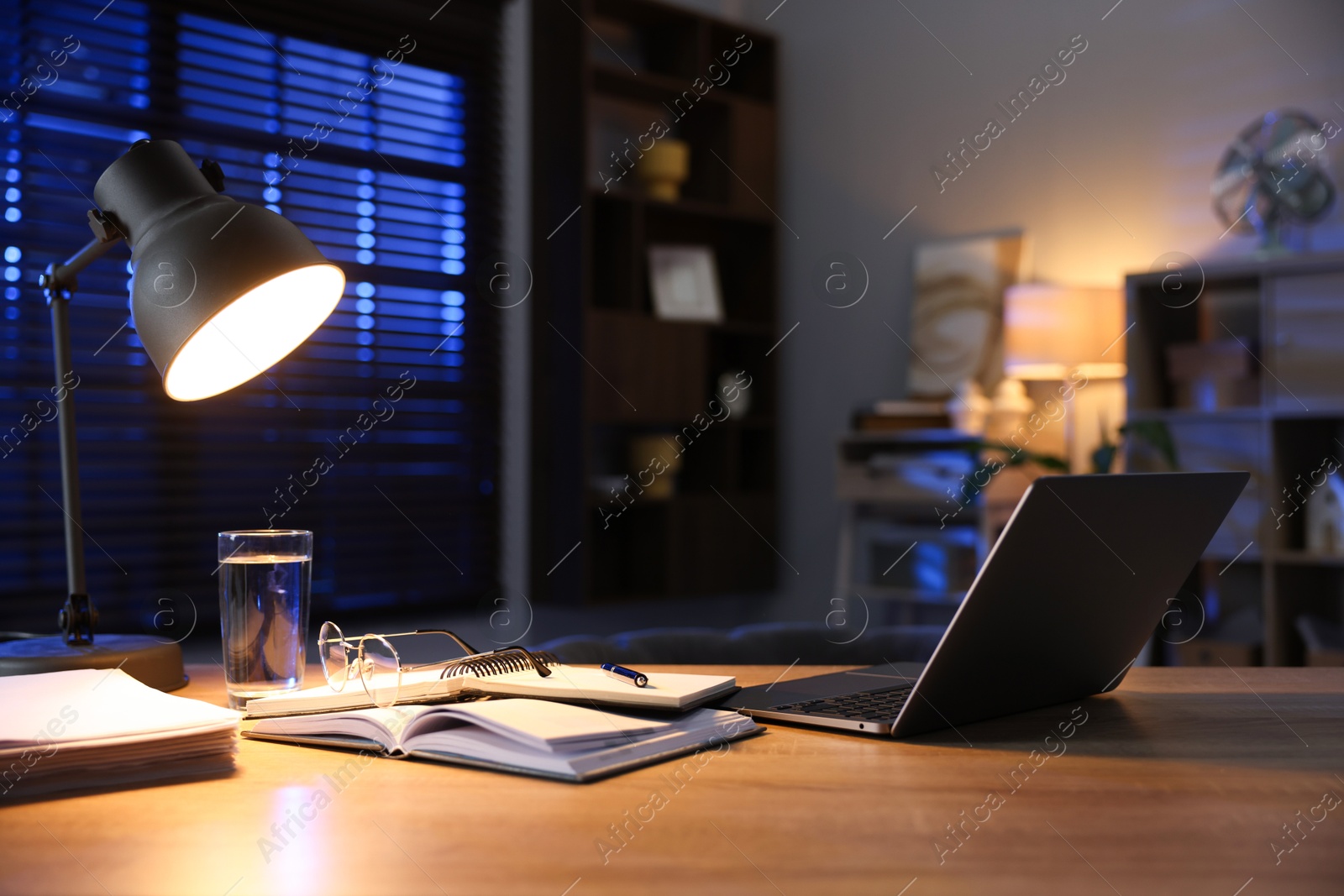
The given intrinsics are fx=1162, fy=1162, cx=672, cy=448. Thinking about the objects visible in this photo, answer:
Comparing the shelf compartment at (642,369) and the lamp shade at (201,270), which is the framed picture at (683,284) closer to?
the shelf compartment at (642,369)

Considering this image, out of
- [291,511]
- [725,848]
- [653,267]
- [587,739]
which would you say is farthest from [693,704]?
[653,267]

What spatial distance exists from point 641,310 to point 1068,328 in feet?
4.87

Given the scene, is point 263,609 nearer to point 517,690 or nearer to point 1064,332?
point 517,690

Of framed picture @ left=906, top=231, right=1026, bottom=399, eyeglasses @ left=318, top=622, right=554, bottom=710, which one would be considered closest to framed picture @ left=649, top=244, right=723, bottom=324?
framed picture @ left=906, top=231, right=1026, bottom=399

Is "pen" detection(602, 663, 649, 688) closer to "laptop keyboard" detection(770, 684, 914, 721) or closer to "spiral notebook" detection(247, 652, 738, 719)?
"spiral notebook" detection(247, 652, 738, 719)

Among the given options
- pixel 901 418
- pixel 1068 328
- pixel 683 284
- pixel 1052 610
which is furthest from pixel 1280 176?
pixel 1052 610

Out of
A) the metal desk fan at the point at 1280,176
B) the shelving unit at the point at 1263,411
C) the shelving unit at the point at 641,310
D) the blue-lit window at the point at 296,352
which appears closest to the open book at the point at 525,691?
the blue-lit window at the point at 296,352

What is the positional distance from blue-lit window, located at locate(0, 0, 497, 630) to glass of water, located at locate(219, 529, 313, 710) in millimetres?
1919

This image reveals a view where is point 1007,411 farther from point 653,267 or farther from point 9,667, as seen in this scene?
point 9,667

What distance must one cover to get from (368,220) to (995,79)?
2.26 meters

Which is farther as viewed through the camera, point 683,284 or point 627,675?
point 683,284

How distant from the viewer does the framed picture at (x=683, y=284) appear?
4.30 metres

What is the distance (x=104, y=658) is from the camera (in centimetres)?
124

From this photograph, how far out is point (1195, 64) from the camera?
375 centimetres
